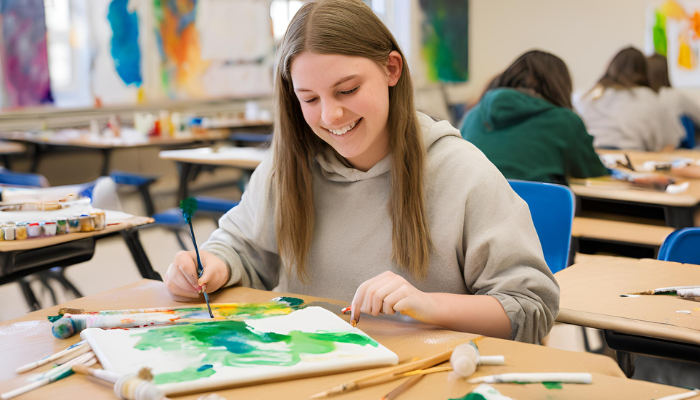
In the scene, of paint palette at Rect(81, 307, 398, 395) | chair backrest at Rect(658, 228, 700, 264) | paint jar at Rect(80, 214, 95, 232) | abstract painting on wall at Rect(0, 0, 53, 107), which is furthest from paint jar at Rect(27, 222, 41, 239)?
abstract painting on wall at Rect(0, 0, 53, 107)

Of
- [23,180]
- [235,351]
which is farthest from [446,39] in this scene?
[235,351]

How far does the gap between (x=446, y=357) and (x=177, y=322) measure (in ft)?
1.39

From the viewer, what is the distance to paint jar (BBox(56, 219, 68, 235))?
5.98ft

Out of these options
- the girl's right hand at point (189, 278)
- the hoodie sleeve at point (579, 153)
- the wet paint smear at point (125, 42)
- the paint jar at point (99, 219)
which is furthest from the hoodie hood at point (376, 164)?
the wet paint smear at point (125, 42)

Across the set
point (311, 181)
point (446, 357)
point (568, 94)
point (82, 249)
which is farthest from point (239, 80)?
point (446, 357)

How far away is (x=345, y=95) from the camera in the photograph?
1127mm

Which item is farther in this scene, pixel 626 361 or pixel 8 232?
pixel 8 232

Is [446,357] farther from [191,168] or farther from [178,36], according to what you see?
[178,36]

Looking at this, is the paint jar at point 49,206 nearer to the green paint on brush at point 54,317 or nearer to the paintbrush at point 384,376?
the green paint on brush at point 54,317

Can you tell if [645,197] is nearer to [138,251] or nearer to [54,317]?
[138,251]

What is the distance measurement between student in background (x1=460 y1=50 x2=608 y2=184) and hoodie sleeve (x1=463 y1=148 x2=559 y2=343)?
154 cm

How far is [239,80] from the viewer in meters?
6.52

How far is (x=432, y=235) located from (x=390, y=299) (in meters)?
0.27

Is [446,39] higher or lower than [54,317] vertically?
higher
